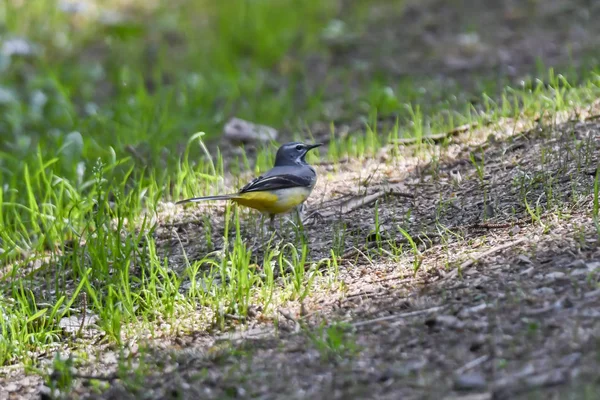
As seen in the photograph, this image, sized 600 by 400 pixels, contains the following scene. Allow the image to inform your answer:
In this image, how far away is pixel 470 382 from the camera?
310 cm

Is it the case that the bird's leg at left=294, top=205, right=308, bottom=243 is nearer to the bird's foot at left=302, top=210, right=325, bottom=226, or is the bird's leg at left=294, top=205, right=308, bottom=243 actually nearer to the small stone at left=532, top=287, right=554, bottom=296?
the bird's foot at left=302, top=210, right=325, bottom=226

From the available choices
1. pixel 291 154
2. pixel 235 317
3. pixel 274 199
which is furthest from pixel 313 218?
pixel 235 317

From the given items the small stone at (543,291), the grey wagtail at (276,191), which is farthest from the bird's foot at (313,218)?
the small stone at (543,291)

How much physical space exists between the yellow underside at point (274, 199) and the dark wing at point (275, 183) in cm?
3

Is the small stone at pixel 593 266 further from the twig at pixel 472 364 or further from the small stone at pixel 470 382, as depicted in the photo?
the small stone at pixel 470 382

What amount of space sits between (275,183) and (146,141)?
2.09m

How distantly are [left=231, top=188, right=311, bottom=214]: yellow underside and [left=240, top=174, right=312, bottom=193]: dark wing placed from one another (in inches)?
1.0

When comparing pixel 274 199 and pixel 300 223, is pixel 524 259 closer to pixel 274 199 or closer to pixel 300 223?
pixel 300 223

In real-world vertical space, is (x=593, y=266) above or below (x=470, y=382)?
above

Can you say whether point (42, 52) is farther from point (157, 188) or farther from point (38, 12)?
point (157, 188)

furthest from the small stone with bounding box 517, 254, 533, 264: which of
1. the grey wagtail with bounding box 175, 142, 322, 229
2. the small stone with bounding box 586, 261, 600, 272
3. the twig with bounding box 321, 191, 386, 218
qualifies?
the grey wagtail with bounding box 175, 142, 322, 229

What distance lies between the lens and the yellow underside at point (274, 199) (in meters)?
4.93

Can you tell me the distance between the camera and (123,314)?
4.28 metres

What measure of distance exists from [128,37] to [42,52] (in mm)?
967
